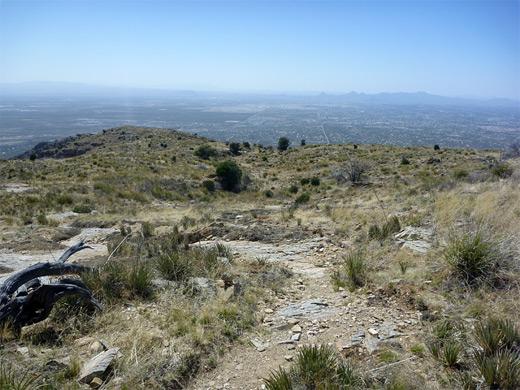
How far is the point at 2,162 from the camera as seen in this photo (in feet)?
114

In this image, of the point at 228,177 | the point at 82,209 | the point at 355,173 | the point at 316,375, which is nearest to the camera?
the point at 316,375

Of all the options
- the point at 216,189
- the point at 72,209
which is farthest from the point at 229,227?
the point at 216,189

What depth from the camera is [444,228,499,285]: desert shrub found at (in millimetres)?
4609

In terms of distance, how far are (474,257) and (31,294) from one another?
20.7 feet

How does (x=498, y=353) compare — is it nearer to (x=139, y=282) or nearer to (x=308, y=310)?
(x=308, y=310)

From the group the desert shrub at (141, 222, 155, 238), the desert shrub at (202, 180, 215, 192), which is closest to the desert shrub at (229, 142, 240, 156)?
the desert shrub at (202, 180, 215, 192)

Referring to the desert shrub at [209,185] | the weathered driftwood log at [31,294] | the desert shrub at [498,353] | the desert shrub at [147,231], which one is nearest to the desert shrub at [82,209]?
the desert shrub at [147,231]

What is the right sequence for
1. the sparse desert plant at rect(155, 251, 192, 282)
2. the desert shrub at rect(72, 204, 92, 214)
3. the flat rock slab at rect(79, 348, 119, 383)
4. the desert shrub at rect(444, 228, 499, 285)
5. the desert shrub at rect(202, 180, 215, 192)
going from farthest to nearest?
the desert shrub at rect(202, 180, 215, 192) < the desert shrub at rect(72, 204, 92, 214) < the sparse desert plant at rect(155, 251, 192, 282) < the desert shrub at rect(444, 228, 499, 285) < the flat rock slab at rect(79, 348, 119, 383)

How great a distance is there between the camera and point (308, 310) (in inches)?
189

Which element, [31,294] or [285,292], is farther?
[285,292]

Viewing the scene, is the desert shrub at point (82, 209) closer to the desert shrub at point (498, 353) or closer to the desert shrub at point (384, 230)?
the desert shrub at point (384, 230)

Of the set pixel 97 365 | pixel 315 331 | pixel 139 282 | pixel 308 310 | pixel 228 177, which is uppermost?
pixel 97 365

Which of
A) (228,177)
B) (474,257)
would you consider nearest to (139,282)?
(474,257)

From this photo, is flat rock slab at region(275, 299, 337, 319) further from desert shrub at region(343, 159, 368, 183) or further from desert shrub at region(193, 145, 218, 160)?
desert shrub at region(193, 145, 218, 160)
